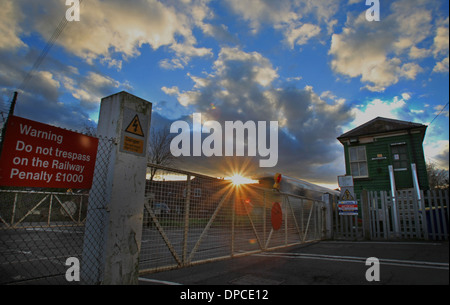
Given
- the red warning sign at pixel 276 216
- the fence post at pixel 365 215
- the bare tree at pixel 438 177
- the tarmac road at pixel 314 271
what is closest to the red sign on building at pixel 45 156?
the tarmac road at pixel 314 271

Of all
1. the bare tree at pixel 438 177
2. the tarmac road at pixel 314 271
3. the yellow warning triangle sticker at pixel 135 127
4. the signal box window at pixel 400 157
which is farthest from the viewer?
the bare tree at pixel 438 177

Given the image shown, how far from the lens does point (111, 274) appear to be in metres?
3.49

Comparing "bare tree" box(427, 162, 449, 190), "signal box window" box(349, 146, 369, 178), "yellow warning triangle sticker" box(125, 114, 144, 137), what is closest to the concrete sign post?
"yellow warning triangle sticker" box(125, 114, 144, 137)

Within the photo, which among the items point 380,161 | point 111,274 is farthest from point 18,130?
point 380,161

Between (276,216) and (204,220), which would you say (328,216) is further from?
(204,220)

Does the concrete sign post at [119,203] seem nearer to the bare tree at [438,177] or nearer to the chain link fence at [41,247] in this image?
the chain link fence at [41,247]

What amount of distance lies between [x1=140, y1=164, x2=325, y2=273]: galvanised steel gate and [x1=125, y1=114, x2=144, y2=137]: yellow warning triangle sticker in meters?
0.69

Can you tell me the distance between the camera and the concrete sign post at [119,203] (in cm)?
352

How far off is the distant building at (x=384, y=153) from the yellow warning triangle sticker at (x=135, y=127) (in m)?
15.6
